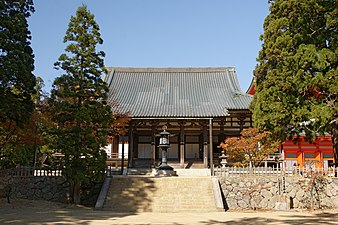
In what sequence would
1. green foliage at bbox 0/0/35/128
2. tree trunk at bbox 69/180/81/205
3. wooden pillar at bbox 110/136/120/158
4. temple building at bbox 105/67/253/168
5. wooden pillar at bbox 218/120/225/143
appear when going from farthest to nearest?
wooden pillar at bbox 110/136/120/158 → wooden pillar at bbox 218/120/225/143 → temple building at bbox 105/67/253/168 → tree trunk at bbox 69/180/81/205 → green foliage at bbox 0/0/35/128

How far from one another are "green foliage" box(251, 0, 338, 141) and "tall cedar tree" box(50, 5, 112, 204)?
759 centimetres

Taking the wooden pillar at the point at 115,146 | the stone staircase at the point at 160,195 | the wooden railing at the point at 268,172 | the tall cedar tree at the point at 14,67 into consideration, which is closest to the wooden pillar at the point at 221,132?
the wooden railing at the point at 268,172

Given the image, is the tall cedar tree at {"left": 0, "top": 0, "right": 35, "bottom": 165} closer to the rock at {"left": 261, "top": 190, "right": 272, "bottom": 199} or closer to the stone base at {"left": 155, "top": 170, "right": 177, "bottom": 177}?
the stone base at {"left": 155, "top": 170, "right": 177, "bottom": 177}

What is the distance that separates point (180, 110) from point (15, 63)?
1202 centimetres

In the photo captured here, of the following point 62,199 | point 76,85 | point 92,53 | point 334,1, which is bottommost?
point 62,199

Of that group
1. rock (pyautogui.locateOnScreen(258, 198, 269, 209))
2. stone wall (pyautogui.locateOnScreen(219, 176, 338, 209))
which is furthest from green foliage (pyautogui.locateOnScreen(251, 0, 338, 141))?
rock (pyautogui.locateOnScreen(258, 198, 269, 209))

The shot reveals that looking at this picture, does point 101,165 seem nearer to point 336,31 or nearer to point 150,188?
→ point 150,188

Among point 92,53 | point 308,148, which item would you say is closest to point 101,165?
point 92,53

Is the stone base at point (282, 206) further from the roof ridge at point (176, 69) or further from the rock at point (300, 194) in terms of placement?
the roof ridge at point (176, 69)

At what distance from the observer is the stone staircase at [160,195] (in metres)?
14.4

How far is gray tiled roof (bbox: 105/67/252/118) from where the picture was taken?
2341 cm

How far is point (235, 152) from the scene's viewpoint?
19469mm

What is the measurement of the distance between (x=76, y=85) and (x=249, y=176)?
960 centimetres

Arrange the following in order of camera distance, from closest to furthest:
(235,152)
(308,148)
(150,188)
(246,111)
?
(150,188) < (235,152) < (246,111) < (308,148)
